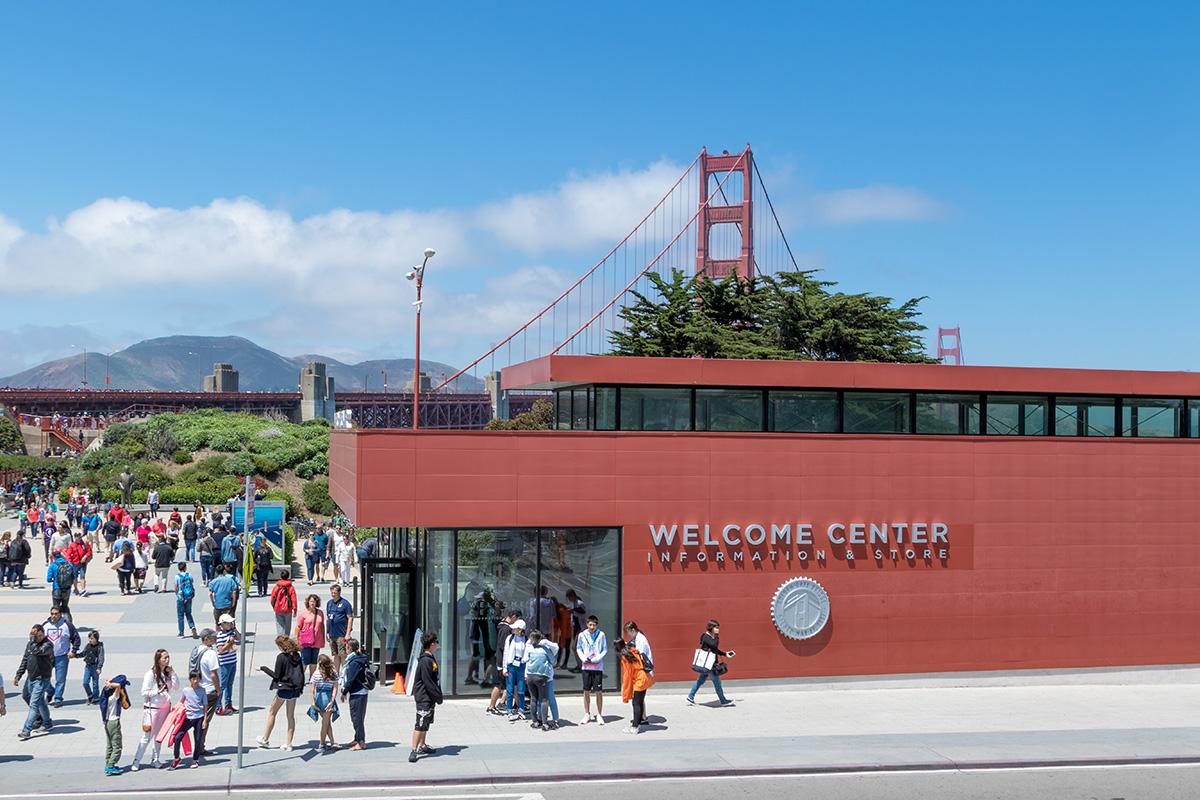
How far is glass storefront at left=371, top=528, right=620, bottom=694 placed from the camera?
840 inches

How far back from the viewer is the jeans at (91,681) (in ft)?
64.1

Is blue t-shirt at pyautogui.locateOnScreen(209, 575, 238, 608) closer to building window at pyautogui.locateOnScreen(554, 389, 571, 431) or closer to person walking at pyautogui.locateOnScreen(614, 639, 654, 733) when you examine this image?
building window at pyautogui.locateOnScreen(554, 389, 571, 431)

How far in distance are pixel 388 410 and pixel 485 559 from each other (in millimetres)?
127793

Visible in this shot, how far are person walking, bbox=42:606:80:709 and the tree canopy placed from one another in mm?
38671

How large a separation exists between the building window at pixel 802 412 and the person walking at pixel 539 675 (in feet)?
22.2

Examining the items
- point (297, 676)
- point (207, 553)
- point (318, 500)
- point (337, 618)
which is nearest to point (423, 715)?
point (297, 676)

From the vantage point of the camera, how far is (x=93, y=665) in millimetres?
19406

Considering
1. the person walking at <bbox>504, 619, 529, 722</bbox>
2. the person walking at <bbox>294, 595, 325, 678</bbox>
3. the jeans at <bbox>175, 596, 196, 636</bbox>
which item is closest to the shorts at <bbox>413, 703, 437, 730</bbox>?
the person walking at <bbox>504, 619, 529, 722</bbox>

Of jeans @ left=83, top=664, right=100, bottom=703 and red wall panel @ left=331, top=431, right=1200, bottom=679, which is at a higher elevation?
red wall panel @ left=331, top=431, right=1200, bottom=679

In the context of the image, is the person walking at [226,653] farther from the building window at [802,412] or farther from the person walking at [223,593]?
the building window at [802,412]

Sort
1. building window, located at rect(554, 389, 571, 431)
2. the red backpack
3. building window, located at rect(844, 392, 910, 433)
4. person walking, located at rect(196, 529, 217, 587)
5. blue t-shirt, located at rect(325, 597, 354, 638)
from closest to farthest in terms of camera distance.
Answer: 1. blue t-shirt, located at rect(325, 597, 354, 638)
2. the red backpack
3. building window, located at rect(844, 392, 910, 433)
4. building window, located at rect(554, 389, 571, 431)
5. person walking, located at rect(196, 529, 217, 587)

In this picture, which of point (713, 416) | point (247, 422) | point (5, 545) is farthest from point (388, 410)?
point (713, 416)

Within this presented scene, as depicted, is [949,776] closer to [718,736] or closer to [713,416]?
[718,736]

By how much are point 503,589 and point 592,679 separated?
2806mm
